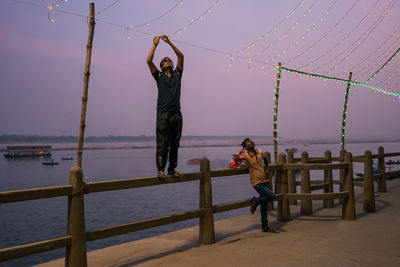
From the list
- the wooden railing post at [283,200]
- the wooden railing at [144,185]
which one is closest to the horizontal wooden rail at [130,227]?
the wooden railing at [144,185]

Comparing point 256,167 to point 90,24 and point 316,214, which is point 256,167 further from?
point 90,24

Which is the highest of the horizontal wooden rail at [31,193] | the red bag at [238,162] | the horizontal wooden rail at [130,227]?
the red bag at [238,162]

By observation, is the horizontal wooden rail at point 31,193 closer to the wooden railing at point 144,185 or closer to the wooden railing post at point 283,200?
the wooden railing at point 144,185

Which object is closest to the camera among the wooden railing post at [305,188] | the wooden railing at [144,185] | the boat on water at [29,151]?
the wooden railing at [144,185]

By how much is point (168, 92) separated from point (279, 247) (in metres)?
2.63

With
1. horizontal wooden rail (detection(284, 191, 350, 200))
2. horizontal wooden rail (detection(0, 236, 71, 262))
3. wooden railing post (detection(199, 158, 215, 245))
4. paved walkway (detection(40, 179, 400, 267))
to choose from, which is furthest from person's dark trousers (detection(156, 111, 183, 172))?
horizontal wooden rail (detection(284, 191, 350, 200))

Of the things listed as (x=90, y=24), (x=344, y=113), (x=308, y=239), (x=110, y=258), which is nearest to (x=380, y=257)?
(x=308, y=239)

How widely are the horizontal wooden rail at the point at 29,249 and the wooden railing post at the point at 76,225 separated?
80mm

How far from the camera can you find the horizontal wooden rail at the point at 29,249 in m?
3.33

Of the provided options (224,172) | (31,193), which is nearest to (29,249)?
(31,193)

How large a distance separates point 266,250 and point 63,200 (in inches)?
1203

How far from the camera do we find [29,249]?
11.5ft

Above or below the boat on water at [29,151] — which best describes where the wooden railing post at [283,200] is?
below

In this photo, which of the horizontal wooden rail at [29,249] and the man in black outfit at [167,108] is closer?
the horizontal wooden rail at [29,249]
